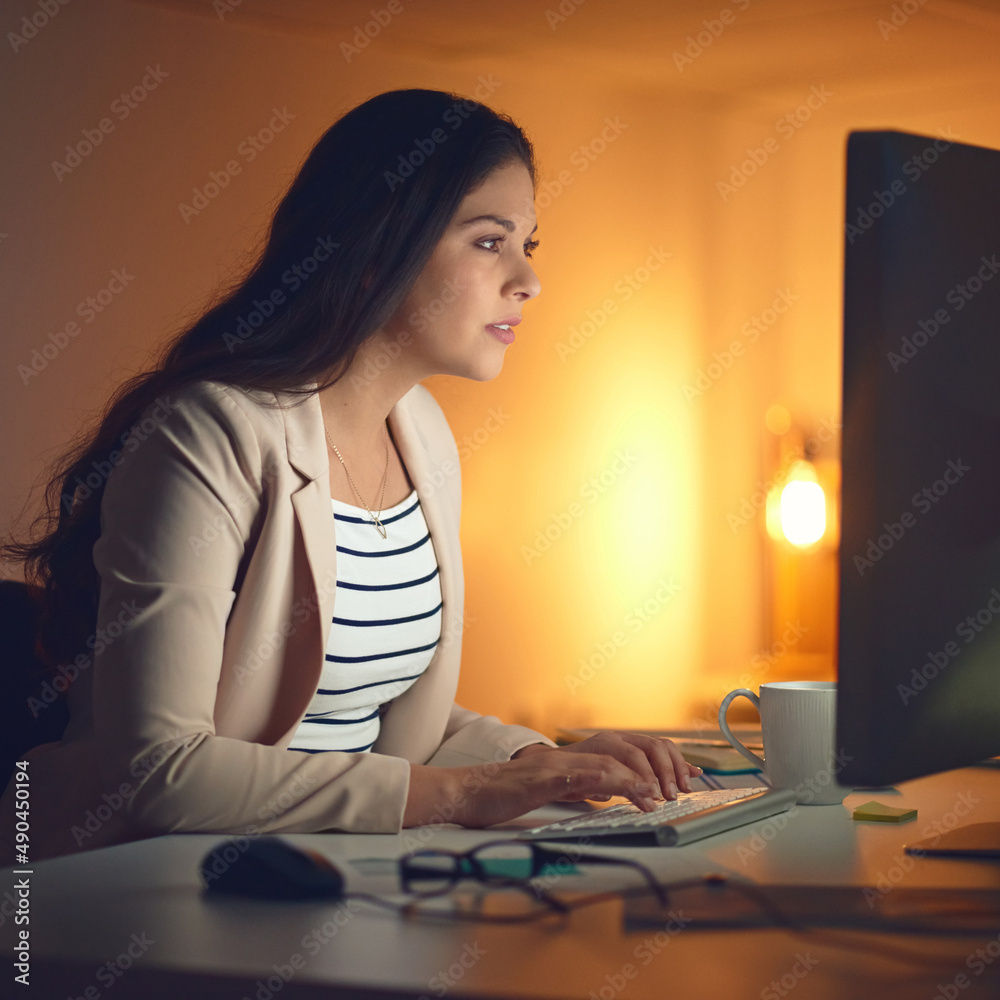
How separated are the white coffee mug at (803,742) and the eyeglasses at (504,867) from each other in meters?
0.32

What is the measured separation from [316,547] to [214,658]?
189 millimetres

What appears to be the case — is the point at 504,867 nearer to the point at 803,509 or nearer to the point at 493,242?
the point at 493,242

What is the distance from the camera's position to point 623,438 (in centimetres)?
306

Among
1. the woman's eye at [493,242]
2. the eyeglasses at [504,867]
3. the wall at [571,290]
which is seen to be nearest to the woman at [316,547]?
the woman's eye at [493,242]

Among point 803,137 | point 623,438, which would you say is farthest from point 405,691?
point 803,137

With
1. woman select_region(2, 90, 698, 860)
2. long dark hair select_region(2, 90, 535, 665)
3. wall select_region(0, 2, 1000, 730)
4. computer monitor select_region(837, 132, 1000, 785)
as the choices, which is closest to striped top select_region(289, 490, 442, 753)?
Result: woman select_region(2, 90, 698, 860)

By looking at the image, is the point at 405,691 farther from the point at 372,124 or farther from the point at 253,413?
the point at 372,124

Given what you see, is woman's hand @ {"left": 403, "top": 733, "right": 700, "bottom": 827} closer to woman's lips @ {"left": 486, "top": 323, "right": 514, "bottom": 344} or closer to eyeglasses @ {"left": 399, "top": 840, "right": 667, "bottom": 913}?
eyeglasses @ {"left": 399, "top": 840, "right": 667, "bottom": 913}

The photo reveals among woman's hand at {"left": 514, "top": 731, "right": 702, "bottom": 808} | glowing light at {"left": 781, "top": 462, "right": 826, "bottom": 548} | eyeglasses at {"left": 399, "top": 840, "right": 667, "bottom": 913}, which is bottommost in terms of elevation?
eyeglasses at {"left": 399, "top": 840, "right": 667, "bottom": 913}

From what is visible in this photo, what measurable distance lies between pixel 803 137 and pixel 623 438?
1093 millimetres

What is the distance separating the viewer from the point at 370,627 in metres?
1.31

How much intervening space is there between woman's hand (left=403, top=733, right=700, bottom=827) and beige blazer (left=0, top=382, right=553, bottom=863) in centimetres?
2

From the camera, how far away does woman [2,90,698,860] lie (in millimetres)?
975

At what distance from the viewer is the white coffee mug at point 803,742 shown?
1012 millimetres
